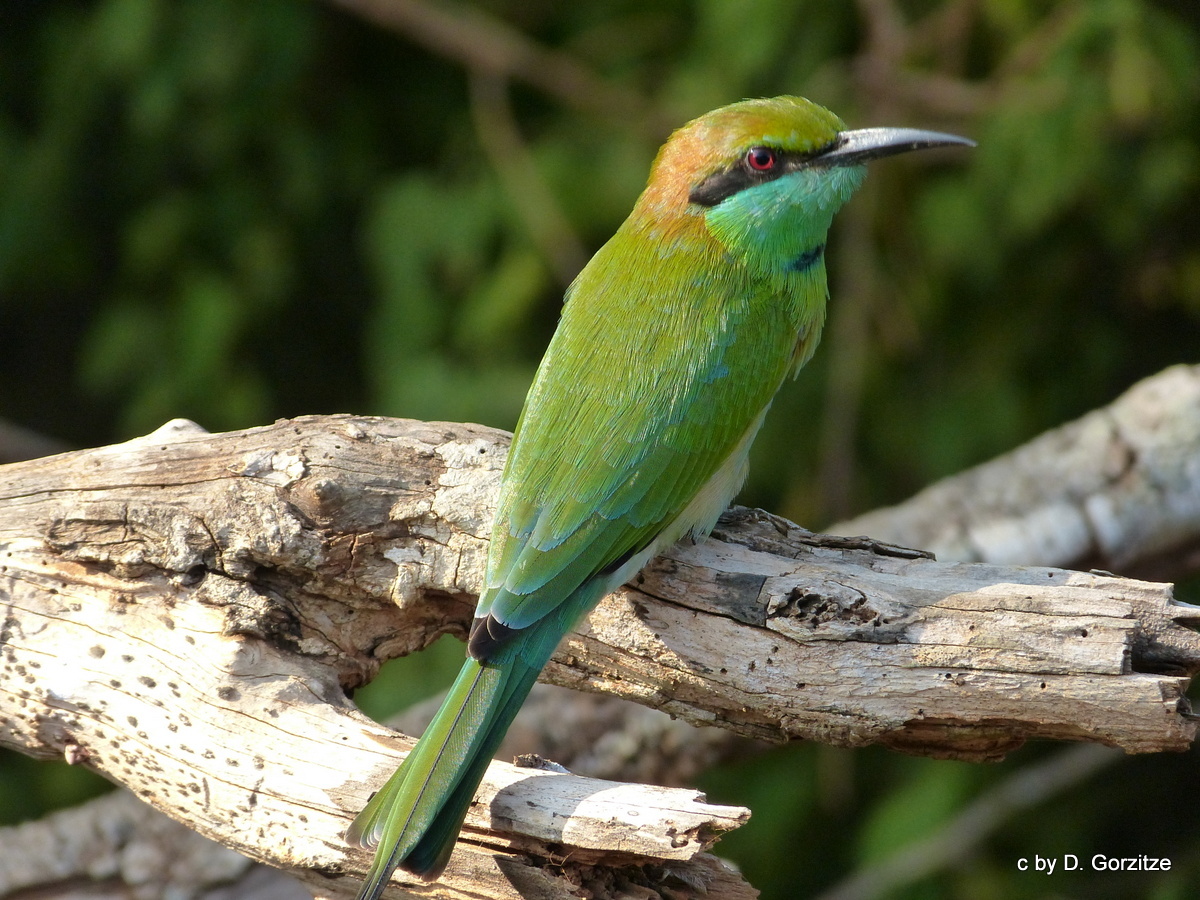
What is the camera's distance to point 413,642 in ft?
7.31

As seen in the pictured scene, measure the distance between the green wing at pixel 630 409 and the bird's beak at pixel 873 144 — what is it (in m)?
0.28

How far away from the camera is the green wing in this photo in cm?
200

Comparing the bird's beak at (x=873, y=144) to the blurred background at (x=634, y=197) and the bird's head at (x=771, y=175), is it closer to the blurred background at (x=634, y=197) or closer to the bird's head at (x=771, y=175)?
the bird's head at (x=771, y=175)

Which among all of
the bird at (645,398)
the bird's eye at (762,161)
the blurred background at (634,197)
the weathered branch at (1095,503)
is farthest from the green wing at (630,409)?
the blurred background at (634,197)

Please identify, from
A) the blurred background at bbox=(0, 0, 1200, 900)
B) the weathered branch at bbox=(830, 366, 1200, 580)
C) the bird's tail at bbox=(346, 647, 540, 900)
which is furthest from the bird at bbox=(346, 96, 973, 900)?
the blurred background at bbox=(0, 0, 1200, 900)

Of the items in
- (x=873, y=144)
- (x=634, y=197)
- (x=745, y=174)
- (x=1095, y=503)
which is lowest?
(x=1095, y=503)

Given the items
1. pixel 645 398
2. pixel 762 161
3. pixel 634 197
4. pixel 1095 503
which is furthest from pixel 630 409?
pixel 634 197

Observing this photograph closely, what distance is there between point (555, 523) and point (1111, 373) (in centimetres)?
264

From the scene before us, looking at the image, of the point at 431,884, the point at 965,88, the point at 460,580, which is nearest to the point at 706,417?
the point at 460,580

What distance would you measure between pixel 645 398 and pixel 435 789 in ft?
2.60

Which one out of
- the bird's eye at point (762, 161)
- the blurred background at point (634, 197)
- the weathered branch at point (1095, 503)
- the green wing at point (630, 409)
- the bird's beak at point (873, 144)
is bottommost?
the green wing at point (630, 409)

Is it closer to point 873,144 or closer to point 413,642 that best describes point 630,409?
point 413,642

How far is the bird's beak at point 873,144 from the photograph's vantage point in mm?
2535

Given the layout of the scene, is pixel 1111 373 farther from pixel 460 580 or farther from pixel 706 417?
pixel 460 580
